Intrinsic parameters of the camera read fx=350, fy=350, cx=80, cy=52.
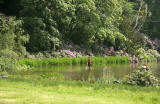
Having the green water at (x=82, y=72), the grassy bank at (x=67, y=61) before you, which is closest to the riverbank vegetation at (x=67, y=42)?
the grassy bank at (x=67, y=61)

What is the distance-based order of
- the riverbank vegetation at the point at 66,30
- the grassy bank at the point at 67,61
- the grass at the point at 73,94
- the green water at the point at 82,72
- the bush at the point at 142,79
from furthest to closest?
the riverbank vegetation at the point at 66,30, the grassy bank at the point at 67,61, the green water at the point at 82,72, the bush at the point at 142,79, the grass at the point at 73,94

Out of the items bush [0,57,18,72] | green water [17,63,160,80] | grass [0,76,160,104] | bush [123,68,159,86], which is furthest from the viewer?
green water [17,63,160,80]

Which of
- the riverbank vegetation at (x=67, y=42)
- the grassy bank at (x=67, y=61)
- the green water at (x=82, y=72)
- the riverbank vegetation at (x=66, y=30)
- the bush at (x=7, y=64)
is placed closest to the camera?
the riverbank vegetation at (x=67, y=42)

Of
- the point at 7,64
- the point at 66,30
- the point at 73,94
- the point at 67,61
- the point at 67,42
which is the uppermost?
the point at 66,30

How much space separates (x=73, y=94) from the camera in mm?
11891

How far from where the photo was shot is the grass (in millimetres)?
10180

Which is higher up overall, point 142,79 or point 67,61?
point 142,79

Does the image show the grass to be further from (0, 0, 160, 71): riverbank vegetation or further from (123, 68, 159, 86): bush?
(0, 0, 160, 71): riverbank vegetation

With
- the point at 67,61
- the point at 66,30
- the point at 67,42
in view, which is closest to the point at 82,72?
the point at 67,61

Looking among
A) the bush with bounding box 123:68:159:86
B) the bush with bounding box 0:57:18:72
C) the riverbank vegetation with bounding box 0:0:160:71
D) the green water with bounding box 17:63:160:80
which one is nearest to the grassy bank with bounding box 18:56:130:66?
the riverbank vegetation with bounding box 0:0:160:71

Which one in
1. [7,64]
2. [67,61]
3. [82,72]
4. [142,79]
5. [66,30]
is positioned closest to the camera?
[142,79]

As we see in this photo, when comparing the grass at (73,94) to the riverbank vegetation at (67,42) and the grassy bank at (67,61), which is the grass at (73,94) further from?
the grassy bank at (67,61)

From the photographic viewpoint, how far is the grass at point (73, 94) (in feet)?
33.4

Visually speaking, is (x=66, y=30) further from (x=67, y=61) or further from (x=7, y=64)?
(x=7, y=64)
